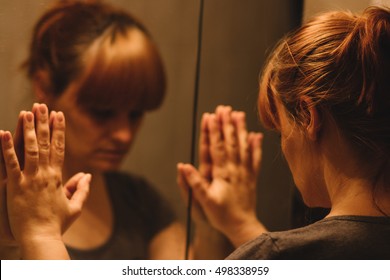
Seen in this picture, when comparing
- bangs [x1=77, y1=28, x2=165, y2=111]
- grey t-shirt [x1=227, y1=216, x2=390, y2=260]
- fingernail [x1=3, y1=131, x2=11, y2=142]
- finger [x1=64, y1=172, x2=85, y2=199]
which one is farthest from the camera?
bangs [x1=77, y1=28, x2=165, y2=111]

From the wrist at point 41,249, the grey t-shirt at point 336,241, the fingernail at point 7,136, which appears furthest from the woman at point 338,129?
the fingernail at point 7,136

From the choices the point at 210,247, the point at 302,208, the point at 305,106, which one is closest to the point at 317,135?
the point at 305,106

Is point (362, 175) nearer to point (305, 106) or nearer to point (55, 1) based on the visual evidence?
point (305, 106)

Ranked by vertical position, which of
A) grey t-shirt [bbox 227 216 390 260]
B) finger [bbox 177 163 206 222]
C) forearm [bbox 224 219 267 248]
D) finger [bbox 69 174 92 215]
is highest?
grey t-shirt [bbox 227 216 390 260]

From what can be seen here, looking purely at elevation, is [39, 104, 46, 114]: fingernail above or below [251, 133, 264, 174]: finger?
above

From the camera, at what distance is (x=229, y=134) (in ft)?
4.17

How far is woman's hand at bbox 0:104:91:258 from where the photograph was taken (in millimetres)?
946

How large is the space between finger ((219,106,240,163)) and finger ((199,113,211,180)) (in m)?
0.03

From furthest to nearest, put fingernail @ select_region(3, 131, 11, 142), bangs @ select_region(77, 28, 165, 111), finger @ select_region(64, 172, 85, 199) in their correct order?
bangs @ select_region(77, 28, 165, 111) → finger @ select_region(64, 172, 85, 199) → fingernail @ select_region(3, 131, 11, 142)

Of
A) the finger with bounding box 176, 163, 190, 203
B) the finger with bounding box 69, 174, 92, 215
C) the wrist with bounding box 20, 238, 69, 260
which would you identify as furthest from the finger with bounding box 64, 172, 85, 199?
the finger with bounding box 176, 163, 190, 203

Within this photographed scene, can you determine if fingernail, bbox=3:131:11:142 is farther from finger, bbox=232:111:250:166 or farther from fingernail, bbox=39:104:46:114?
finger, bbox=232:111:250:166

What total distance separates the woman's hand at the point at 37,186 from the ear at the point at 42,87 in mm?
85

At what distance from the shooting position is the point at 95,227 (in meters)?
1.20

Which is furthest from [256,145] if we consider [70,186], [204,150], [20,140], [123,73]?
[20,140]
